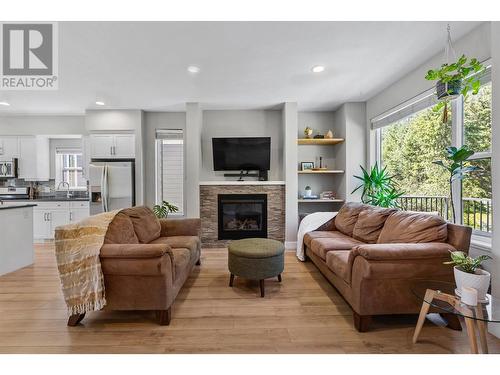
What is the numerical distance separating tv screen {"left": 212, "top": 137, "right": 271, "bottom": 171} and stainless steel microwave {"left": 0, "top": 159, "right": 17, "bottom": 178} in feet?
13.1

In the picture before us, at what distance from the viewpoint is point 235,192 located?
4.38m

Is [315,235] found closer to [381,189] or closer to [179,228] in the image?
[381,189]

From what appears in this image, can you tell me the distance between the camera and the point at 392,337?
1821 millimetres

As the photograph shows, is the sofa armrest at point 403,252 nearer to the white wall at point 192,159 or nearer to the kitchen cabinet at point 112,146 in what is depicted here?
the white wall at point 192,159

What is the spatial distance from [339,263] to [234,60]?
2.39 meters

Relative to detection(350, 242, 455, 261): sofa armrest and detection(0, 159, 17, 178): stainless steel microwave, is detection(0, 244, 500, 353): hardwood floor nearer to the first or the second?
detection(350, 242, 455, 261): sofa armrest

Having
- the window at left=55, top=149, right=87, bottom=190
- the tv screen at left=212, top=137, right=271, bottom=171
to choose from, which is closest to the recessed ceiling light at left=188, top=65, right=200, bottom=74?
the tv screen at left=212, top=137, right=271, bottom=171

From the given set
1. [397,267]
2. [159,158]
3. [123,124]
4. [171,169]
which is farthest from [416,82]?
[123,124]

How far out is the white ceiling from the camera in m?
2.18

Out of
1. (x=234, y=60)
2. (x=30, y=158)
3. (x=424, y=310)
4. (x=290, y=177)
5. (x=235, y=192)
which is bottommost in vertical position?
(x=424, y=310)

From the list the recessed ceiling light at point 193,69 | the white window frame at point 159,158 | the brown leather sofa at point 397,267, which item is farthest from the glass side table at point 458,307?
the white window frame at point 159,158
